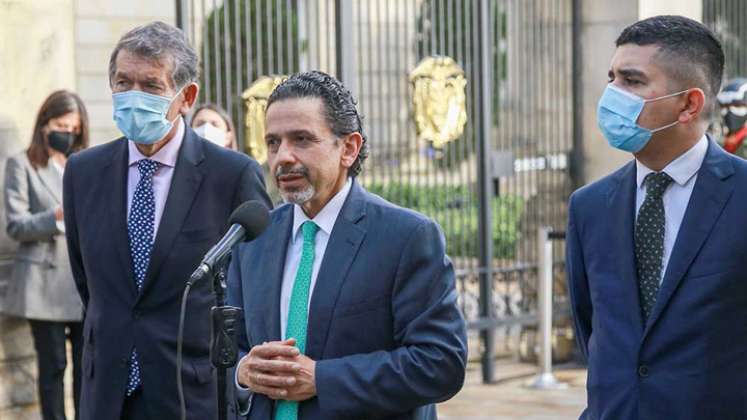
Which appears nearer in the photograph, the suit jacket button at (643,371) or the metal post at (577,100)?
the suit jacket button at (643,371)

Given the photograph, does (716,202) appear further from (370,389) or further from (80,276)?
(80,276)

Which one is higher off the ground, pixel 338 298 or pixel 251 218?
pixel 251 218

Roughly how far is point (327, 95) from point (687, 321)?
3.59ft

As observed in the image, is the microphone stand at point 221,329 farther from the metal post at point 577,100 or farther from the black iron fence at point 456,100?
the metal post at point 577,100

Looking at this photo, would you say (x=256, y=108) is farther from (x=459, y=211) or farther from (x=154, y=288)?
(x=154, y=288)

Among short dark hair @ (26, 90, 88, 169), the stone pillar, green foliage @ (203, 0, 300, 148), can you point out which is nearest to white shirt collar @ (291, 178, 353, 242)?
short dark hair @ (26, 90, 88, 169)

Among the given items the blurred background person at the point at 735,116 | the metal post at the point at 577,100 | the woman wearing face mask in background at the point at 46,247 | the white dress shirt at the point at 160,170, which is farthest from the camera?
the metal post at the point at 577,100

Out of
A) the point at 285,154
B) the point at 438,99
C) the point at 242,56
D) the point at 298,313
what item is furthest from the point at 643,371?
the point at 438,99

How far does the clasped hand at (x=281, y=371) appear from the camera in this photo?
348cm

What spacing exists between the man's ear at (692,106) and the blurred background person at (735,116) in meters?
4.74

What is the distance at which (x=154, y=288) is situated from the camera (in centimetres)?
439

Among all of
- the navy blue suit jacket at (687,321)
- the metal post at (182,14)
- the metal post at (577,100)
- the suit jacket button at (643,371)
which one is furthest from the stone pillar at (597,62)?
the suit jacket button at (643,371)

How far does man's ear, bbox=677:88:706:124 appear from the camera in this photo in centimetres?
375

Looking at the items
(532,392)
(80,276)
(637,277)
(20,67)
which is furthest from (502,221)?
(637,277)
